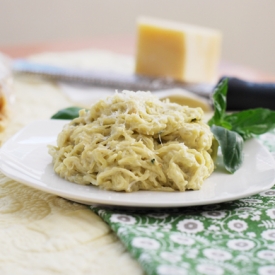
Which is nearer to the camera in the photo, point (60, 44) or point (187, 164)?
point (187, 164)

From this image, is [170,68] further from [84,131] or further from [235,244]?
[235,244]

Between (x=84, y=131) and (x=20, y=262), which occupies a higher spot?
(x=84, y=131)

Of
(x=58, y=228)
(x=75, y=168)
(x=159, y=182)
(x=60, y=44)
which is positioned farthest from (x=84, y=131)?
(x=60, y=44)

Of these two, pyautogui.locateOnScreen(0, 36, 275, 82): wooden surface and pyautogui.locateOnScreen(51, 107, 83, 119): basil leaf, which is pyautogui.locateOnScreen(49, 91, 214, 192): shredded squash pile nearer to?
pyautogui.locateOnScreen(51, 107, 83, 119): basil leaf

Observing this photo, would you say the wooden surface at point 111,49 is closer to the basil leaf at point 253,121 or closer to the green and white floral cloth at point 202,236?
the basil leaf at point 253,121

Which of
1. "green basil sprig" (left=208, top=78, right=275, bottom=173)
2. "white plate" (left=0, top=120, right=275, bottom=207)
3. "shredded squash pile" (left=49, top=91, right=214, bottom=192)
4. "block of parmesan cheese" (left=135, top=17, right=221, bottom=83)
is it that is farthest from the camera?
"block of parmesan cheese" (left=135, top=17, right=221, bottom=83)

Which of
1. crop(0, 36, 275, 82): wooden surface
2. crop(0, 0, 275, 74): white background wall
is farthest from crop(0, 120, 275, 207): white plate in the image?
crop(0, 0, 275, 74): white background wall

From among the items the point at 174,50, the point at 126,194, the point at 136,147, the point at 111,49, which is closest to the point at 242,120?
the point at 136,147
